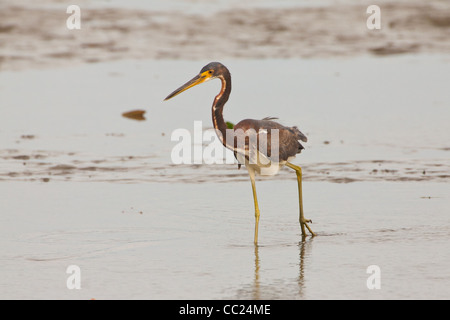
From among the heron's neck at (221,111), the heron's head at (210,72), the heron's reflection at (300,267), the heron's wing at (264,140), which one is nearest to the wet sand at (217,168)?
the heron's reflection at (300,267)

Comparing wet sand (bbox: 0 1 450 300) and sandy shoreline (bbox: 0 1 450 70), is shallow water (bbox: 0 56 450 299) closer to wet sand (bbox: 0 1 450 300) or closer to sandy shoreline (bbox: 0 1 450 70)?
wet sand (bbox: 0 1 450 300)

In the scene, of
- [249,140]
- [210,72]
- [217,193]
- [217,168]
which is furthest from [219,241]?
[217,168]

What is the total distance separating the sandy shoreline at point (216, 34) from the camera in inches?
742

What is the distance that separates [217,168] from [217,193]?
1.18 metres

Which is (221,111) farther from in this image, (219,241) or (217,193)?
(217,193)

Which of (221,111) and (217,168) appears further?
(217,168)

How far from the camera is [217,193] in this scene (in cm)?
977

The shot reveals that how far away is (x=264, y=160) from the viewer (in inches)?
329

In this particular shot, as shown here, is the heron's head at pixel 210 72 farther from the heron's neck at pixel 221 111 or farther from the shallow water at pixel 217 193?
the shallow water at pixel 217 193

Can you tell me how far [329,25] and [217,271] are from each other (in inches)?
590

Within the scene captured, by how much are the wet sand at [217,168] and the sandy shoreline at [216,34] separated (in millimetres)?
81

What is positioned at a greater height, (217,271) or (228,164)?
(228,164)

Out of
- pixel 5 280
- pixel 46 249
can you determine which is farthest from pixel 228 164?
pixel 5 280

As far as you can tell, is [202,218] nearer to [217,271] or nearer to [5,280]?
[217,271]
